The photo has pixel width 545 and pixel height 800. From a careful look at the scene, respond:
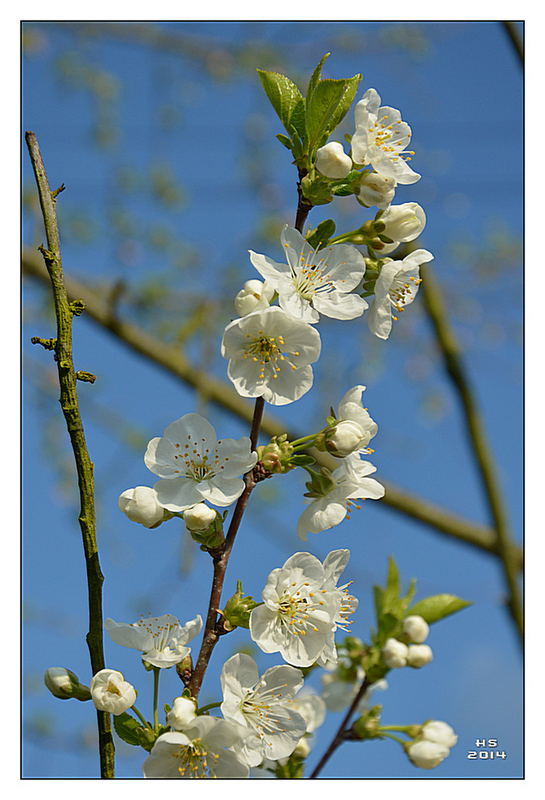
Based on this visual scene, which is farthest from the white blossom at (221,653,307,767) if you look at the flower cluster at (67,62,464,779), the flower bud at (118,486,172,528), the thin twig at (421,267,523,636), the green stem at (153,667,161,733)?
the thin twig at (421,267,523,636)

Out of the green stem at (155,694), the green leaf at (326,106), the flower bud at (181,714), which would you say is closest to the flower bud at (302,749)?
the green stem at (155,694)

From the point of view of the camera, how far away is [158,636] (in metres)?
0.96

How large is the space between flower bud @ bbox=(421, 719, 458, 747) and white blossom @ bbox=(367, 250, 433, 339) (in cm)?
89

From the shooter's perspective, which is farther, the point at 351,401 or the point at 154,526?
the point at 351,401

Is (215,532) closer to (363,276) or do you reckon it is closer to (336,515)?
(336,515)

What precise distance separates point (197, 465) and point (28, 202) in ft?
10.3

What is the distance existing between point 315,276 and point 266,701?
0.63 metres

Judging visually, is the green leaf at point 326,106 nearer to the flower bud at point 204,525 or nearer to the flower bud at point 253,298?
the flower bud at point 253,298

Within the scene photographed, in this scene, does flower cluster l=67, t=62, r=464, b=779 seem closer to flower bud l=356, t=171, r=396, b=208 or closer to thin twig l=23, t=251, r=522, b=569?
flower bud l=356, t=171, r=396, b=208

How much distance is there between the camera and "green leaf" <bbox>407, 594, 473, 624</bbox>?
1.48m

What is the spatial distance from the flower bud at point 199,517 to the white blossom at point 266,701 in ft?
0.65

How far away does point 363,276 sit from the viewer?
3.45 feet

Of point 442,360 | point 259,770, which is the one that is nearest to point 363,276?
point 259,770

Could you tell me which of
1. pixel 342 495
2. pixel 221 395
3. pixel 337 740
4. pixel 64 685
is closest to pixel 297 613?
pixel 342 495
